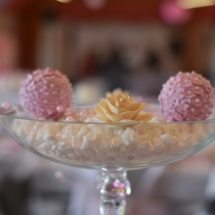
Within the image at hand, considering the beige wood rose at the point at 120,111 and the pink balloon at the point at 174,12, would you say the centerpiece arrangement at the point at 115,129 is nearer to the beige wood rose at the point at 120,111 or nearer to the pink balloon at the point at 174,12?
the beige wood rose at the point at 120,111

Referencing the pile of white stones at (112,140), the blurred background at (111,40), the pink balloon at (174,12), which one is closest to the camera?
the pile of white stones at (112,140)

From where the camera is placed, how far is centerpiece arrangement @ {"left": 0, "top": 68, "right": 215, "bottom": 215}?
1.49 feet

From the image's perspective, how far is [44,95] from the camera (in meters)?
0.56

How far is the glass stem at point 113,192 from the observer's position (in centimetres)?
53

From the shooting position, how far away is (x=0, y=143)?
64.1 inches

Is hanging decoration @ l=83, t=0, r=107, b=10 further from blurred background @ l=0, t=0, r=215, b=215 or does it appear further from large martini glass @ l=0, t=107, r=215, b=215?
large martini glass @ l=0, t=107, r=215, b=215

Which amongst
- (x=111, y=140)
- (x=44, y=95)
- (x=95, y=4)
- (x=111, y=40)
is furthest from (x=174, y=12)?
(x=111, y=140)

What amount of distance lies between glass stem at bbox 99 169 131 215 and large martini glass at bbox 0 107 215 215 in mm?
31

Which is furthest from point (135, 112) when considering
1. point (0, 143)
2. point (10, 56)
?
point (10, 56)

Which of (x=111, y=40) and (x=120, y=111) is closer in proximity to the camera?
(x=120, y=111)

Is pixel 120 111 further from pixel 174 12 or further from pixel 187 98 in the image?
pixel 174 12

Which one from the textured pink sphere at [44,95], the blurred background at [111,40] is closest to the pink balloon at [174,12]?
the blurred background at [111,40]

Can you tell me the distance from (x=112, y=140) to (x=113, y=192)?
0.11m

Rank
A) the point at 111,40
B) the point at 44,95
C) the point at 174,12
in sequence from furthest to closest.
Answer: the point at 111,40 < the point at 174,12 < the point at 44,95
